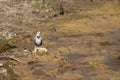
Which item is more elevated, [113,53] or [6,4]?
[6,4]

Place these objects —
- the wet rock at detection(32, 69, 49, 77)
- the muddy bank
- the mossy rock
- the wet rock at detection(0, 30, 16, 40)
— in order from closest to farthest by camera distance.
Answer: the wet rock at detection(32, 69, 49, 77), the muddy bank, the mossy rock, the wet rock at detection(0, 30, 16, 40)

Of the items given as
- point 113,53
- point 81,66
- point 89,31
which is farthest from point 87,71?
point 89,31

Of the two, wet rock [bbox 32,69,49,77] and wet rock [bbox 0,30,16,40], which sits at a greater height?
wet rock [bbox 0,30,16,40]

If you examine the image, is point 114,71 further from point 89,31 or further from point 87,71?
point 89,31

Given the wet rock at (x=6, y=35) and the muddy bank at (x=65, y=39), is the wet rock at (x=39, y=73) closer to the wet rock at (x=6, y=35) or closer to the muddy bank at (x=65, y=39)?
the muddy bank at (x=65, y=39)

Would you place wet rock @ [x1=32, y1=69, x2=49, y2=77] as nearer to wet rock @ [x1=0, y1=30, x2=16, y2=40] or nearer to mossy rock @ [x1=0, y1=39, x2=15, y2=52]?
mossy rock @ [x1=0, y1=39, x2=15, y2=52]

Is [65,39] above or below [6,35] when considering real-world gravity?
below

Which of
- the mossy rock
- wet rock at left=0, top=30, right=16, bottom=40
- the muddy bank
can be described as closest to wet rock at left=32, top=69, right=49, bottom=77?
the muddy bank

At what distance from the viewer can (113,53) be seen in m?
12.1

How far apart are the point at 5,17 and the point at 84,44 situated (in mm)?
4547

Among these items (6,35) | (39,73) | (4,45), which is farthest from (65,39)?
(39,73)

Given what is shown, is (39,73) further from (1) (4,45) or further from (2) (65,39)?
(2) (65,39)

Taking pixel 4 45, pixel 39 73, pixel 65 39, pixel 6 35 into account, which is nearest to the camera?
pixel 39 73

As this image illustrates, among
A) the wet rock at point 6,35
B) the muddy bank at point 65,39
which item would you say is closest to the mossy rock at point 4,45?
the muddy bank at point 65,39
